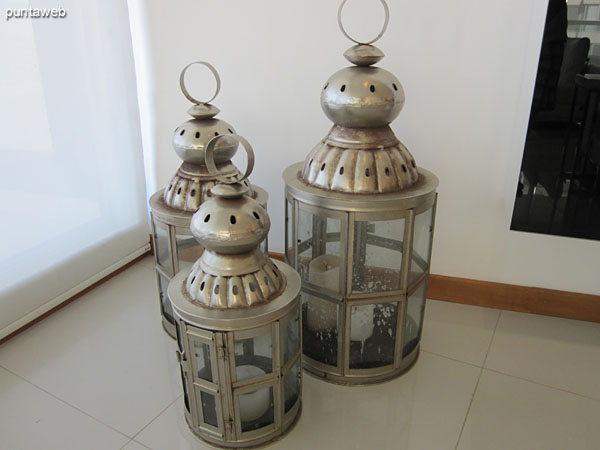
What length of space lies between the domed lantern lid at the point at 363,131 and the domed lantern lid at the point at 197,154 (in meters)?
0.27

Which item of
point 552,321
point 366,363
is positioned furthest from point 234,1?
point 552,321

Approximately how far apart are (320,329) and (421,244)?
318 millimetres

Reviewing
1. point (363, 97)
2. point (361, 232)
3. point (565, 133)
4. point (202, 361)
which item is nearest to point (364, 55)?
point (363, 97)

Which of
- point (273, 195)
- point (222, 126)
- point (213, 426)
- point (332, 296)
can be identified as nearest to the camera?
point (213, 426)

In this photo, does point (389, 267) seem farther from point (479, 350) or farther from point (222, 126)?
point (222, 126)

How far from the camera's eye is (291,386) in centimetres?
114

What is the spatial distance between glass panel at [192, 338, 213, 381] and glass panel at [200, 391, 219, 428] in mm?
51

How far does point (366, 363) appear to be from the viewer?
4.22ft

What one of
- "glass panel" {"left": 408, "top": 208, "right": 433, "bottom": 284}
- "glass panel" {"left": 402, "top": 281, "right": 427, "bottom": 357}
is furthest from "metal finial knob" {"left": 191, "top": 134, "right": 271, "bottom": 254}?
"glass panel" {"left": 402, "top": 281, "right": 427, "bottom": 357}

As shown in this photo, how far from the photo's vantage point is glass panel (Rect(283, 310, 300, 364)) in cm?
105

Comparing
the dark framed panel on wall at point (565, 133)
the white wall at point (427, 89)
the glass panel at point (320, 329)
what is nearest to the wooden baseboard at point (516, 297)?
the white wall at point (427, 89)

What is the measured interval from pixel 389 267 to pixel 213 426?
52 cm

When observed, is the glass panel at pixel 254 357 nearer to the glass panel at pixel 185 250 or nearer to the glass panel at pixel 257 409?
the glass panel at pixel 257 409

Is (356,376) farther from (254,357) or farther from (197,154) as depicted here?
(197,154)
